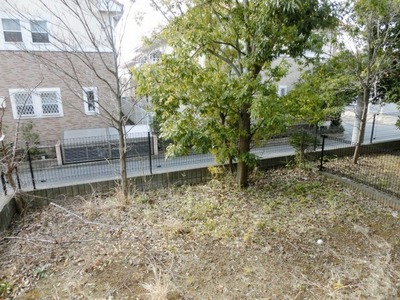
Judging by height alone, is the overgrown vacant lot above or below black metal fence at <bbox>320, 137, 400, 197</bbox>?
below

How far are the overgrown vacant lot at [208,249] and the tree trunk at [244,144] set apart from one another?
592mm

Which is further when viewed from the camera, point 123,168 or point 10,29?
point 10,29

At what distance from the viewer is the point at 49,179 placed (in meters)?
7.61

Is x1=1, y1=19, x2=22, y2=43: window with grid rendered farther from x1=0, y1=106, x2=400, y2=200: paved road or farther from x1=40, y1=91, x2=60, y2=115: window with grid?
x1=0, y1=106, x2=400, y2=200: paved road

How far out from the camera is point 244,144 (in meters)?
5.63

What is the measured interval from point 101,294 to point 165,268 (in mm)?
805

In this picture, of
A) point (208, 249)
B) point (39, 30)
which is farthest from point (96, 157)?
point (208, 249)

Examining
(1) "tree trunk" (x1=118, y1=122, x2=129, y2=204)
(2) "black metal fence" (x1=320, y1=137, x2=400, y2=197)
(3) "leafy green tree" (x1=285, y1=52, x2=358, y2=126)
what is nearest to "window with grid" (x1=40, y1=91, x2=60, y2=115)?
(1) "tree trunk" (x1=118, y1=122, x2=129, y2=204)

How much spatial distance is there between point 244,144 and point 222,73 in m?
1.62

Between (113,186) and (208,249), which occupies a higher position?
(113,186)

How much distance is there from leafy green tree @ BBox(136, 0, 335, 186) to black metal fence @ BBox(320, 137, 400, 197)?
2.90m

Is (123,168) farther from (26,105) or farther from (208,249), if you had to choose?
(26,105)

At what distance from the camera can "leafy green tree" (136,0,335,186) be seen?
4395 mm

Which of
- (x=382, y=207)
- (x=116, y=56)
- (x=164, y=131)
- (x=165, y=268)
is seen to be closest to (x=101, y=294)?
(x=165, y=268)
